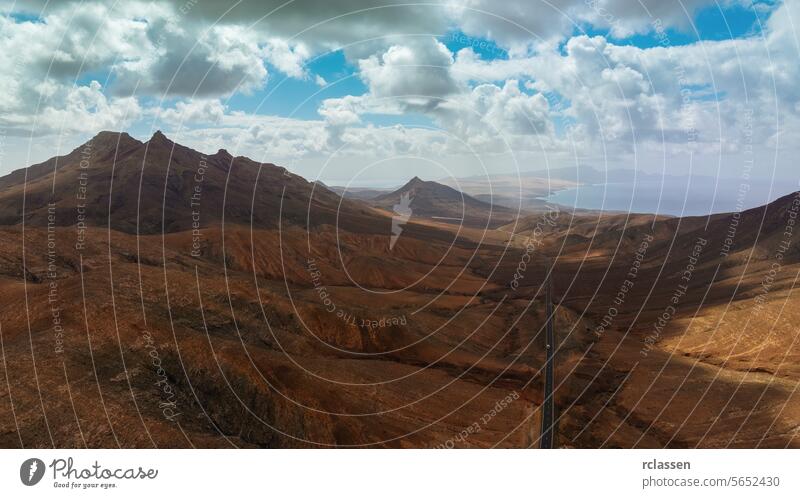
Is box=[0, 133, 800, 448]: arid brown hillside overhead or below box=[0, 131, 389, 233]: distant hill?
below
